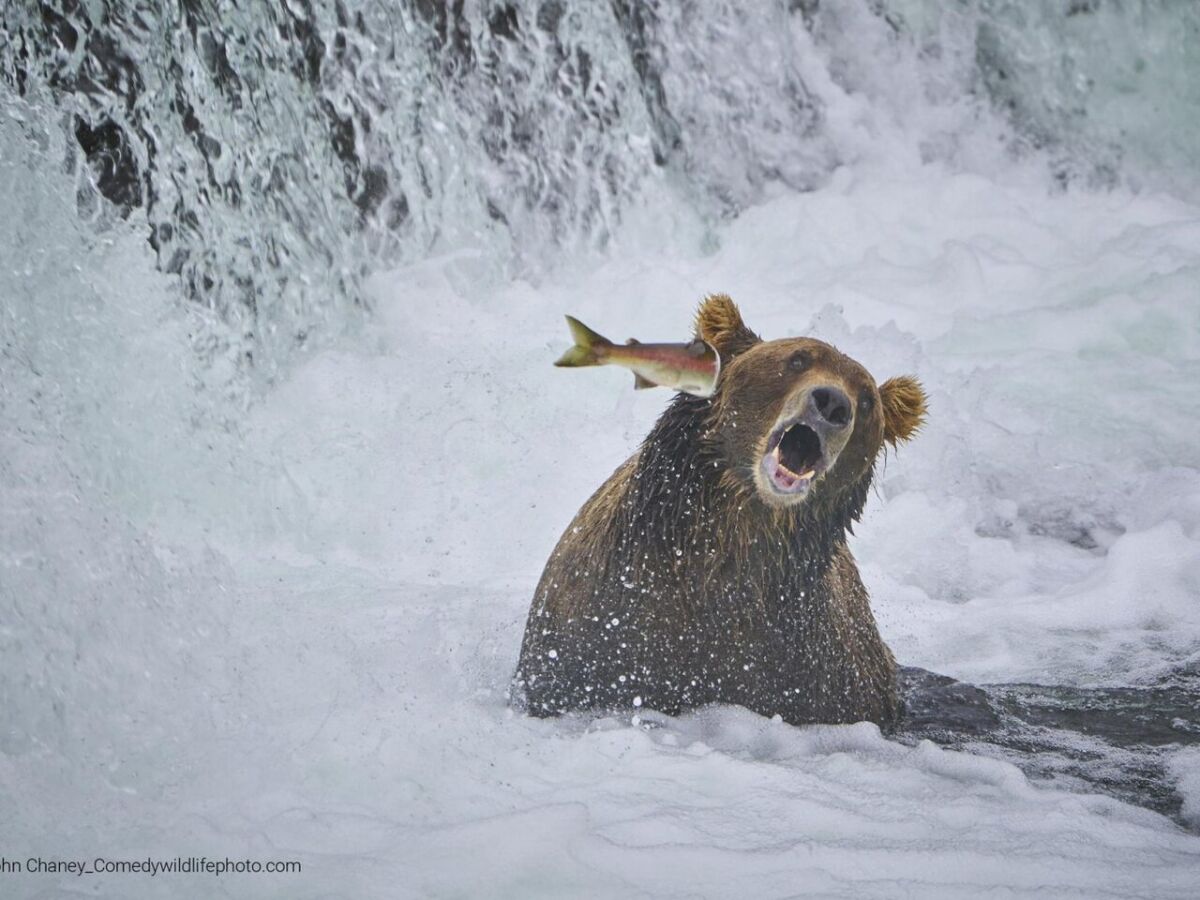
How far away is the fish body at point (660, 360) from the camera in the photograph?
3441 mm

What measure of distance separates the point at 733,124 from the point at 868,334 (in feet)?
7.56

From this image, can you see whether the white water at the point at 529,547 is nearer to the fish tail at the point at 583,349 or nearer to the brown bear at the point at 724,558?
the brown bear at the point at 724,558

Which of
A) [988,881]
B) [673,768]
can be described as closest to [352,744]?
[673,768]

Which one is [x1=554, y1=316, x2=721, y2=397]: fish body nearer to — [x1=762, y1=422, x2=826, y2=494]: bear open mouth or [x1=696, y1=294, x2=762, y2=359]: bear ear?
[x1=762, y1=422, x2=826, y2=494]: bear open mouth

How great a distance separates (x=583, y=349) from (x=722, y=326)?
2.82 ft

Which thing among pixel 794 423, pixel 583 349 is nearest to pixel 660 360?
pixel 583 349

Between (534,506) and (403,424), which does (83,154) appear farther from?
(534,506)

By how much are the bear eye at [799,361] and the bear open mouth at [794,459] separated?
164 millimetres

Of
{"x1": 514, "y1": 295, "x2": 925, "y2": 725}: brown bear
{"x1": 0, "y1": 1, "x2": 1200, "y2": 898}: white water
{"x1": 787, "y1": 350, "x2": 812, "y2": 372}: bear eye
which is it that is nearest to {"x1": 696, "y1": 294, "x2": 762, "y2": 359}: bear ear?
{"x1": 514, "y1": 295, "x2": 925, "y2": 725}: brown bear

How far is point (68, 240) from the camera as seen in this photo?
21.1 ft

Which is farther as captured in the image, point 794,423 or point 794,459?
point 794,459

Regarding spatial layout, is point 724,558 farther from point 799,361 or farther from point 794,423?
point 799,361

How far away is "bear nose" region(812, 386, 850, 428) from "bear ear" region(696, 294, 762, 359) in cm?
40

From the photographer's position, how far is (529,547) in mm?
6879
